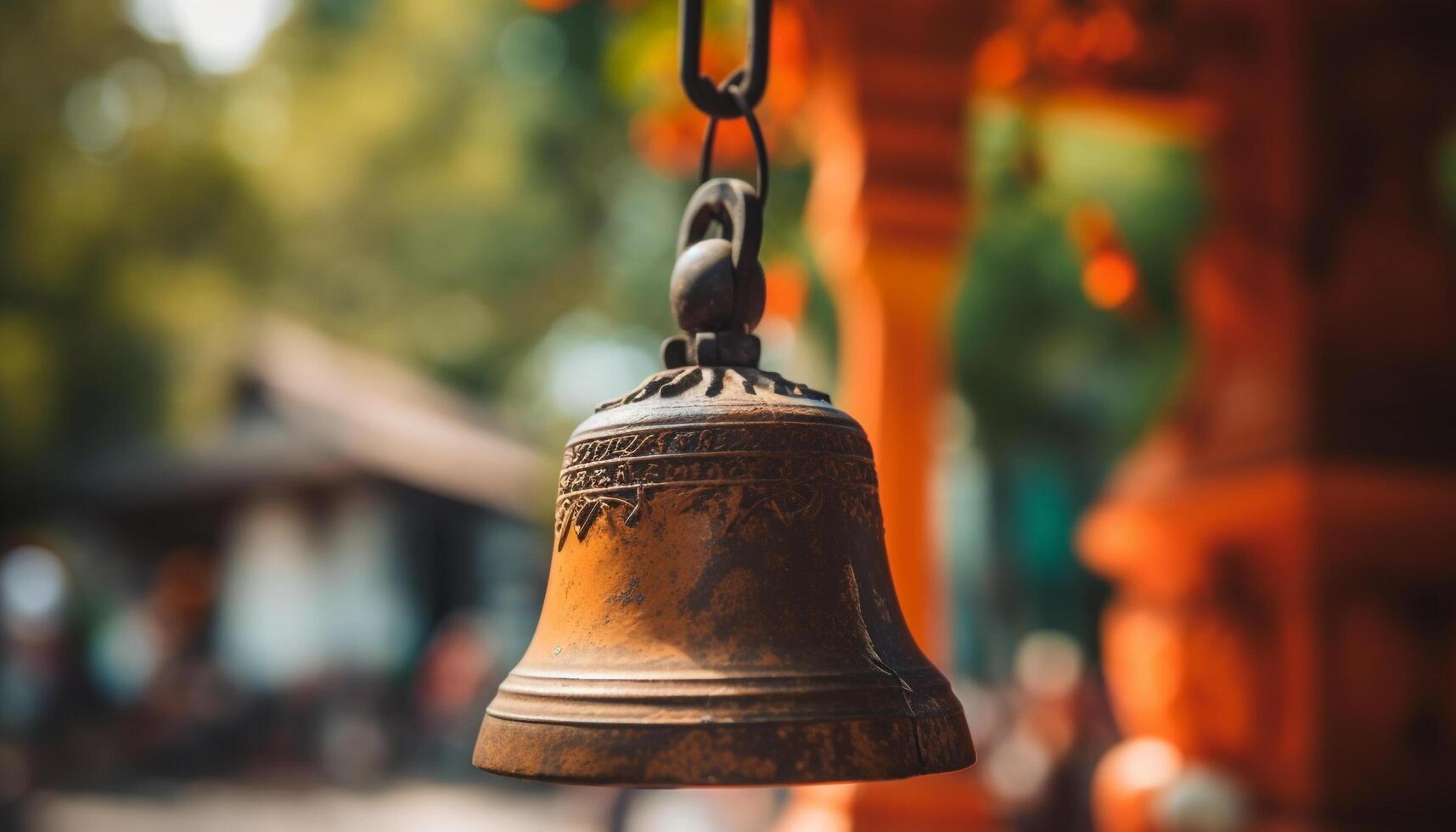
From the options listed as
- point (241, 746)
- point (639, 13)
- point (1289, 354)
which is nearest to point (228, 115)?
point (241, 746)

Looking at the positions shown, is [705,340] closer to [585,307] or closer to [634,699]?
[634,699]

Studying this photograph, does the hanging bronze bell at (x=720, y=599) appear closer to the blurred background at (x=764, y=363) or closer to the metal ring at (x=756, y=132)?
the metal ring at (x=756, y=132)

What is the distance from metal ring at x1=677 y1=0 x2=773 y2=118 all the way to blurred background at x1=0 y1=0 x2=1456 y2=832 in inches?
77.7

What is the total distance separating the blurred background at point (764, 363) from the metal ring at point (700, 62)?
197cm

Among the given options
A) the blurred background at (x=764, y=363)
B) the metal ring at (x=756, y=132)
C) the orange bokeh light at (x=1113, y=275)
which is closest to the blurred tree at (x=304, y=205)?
the blurred background at (x=764, y=363)

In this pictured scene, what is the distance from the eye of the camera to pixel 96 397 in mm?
13695

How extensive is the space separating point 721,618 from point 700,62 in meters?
0.67

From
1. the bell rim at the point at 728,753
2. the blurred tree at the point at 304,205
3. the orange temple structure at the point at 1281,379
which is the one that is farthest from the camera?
the blurred tree at the point at 304,205

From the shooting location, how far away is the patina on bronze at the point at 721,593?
152 centimetres

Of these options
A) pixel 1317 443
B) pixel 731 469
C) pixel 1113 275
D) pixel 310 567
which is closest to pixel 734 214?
pixel 731 469

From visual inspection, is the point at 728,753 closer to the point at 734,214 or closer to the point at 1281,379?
the point at 734,214

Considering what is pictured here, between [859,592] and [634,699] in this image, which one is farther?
[859,592]

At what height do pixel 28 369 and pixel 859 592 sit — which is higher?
pixel 28 369

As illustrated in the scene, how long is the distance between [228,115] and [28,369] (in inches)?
168
